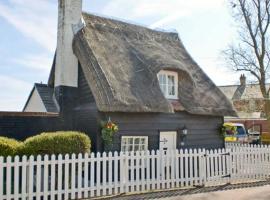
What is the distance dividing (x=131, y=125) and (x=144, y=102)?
3.48 ft

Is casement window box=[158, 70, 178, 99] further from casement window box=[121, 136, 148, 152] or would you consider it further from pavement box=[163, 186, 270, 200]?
pavement box=[163, 186, 270, 200]

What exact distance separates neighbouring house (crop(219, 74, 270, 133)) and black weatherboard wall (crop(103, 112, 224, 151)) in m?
14.4

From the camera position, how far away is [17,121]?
48.0ft

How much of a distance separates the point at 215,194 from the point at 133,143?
14.0 feet

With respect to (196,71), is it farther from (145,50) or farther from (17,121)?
(17,121)

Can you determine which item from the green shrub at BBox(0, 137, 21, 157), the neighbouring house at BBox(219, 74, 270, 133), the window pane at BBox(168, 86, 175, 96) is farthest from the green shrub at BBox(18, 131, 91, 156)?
the neighbouring house at BBox(219, 74, 270, 133)

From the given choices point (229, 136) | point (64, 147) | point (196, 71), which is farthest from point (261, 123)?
point (64, 147)

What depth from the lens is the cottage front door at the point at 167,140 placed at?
15539 mm

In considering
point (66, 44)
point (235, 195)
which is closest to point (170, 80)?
point (66, 44)

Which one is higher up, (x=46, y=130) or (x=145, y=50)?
(x=145, y=50)

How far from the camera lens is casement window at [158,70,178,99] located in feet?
53.6

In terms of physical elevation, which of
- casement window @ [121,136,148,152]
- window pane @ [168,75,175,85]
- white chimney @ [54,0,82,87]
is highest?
white chimney @ [54,0,82,87]

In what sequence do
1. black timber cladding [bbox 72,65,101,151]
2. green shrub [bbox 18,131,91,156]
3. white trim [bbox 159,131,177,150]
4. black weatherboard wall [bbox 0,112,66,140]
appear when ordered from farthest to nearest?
white trim [bbox 159,131,177,150], black weatherboard wall [bbox 0,112,66,140], black timber cladding [bbox 72,65,101,151], green shrub [bbox 18,131,91,156]

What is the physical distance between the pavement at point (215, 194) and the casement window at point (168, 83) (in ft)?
16.4
